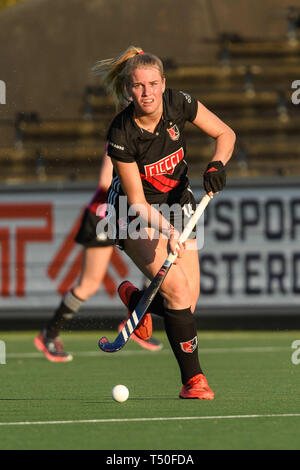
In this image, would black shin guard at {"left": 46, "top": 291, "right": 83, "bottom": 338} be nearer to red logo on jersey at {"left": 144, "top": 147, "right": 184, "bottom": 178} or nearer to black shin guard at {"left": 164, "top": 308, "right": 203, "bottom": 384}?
black shin guard at {"left": 164, "top": 308, "right": 203, "bottom": 384}

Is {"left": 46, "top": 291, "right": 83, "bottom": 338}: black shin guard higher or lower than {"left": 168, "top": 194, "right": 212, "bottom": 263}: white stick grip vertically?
higher

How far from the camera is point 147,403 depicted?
5.75 m

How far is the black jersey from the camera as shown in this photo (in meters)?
5.61

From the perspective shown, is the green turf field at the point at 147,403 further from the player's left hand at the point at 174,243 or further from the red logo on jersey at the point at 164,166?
the red logo on jersey at the point at 164,166

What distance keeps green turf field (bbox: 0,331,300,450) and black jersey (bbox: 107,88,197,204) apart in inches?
44.0

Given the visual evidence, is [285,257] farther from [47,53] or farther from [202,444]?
[47,53]

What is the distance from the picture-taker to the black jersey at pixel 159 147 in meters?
5.61

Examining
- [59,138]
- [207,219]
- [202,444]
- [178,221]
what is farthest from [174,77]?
[202,444]

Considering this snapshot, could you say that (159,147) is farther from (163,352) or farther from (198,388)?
(163,352)

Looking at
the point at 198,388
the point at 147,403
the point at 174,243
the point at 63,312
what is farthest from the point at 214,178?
the point at 63,312

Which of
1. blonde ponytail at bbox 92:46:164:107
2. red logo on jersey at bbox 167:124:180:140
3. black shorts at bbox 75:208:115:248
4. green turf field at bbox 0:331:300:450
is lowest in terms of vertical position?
green turf field at bbox 0:331:300:450

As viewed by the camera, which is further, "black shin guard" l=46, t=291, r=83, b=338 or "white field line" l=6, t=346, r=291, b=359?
"white field line" l=6, t=346, r=291, b=359

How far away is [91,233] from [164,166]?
107 inches

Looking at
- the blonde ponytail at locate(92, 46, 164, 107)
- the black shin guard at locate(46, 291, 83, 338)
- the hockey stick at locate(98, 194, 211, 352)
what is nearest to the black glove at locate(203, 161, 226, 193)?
the hockey stick at locate(98, 194, 211, 352)
